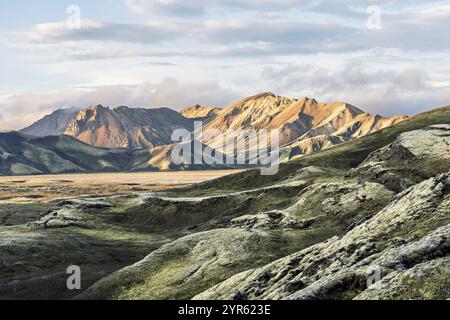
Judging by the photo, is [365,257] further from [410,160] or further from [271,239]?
[410,160]

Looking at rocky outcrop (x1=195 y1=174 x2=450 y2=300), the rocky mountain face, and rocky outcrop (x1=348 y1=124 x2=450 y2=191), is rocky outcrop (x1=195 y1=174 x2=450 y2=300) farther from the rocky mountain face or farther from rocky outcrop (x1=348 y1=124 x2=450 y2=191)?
rocky outcrop (x1=348 y1=124 x2=450 y2=191)

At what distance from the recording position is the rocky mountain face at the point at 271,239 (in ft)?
181

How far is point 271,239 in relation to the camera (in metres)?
101

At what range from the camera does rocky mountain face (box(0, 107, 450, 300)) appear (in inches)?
2167

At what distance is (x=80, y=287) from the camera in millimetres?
95125

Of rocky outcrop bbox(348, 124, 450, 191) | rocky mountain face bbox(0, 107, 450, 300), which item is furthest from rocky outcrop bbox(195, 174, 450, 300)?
rocky outcrop bbox(348, 124, 450, 191)

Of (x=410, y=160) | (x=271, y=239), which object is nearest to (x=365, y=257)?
(x=271, y=239)

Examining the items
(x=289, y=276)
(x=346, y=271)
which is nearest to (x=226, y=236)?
(x=289, y=276)

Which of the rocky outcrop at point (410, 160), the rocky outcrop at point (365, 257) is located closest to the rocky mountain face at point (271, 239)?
the rocky outcrop at point (365, 257)

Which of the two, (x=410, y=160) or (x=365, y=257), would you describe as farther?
(x=410, y=160)

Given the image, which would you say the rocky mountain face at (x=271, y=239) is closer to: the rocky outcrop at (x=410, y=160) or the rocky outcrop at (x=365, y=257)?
the rocky outcrop at (x=365, y=257)

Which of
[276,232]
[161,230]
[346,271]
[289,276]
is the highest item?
[346,271]
